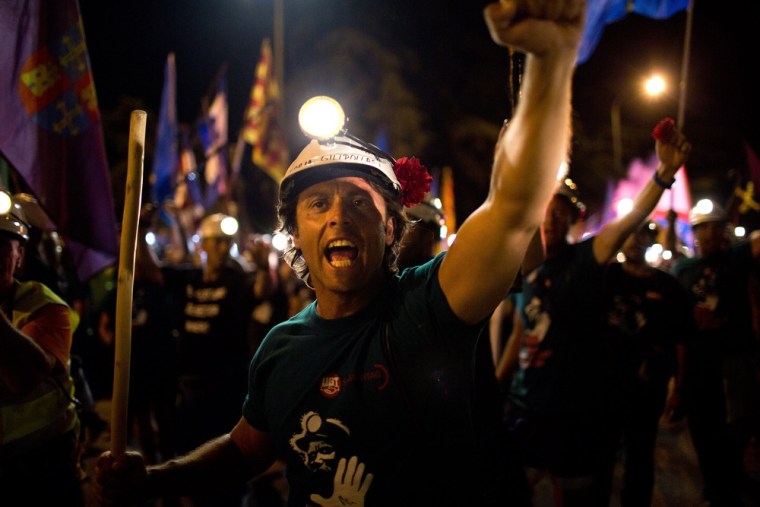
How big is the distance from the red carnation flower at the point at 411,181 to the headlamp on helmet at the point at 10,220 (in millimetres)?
2026

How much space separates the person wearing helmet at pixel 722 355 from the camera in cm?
540

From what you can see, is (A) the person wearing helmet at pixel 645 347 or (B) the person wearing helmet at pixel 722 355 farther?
(B) the person wearing helmet at pixel 722 355

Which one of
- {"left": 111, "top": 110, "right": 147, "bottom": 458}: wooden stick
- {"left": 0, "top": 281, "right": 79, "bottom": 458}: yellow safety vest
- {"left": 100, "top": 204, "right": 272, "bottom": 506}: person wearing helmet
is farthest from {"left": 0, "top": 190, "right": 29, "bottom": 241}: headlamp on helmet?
{"left": 100, "top": 204, "right": 272, "bottom": 506}: person wearing helmet

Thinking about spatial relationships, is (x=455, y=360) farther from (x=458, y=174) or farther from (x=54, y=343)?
(x=458, y=174)

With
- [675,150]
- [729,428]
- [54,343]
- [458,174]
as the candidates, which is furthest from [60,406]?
[458,174]

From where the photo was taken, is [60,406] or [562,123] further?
[60,406]

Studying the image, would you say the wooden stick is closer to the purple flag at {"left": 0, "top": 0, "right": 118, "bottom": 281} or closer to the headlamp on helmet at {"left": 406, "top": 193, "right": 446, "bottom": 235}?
the purple flag at {"left": 0, "top": 0, "right": 118, "bottom": 281}

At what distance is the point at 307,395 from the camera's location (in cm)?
188

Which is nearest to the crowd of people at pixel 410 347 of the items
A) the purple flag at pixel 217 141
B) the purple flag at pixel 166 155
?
the purple flag at pixel 166 155

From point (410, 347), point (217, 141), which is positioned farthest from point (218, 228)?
point (217, 141)

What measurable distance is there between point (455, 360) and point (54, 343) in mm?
2152

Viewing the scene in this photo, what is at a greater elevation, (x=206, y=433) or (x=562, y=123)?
(x=562, y=123)

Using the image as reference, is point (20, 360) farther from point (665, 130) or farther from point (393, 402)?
point (665, 130)

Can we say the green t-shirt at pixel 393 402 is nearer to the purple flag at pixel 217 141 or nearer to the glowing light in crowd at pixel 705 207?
the glowing light in crowd at pixel 705 207
